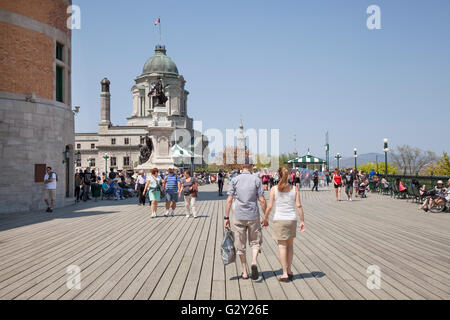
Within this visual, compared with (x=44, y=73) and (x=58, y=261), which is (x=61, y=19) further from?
(x=58, y=261)

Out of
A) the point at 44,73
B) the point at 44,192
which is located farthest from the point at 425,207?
the point at 44,73

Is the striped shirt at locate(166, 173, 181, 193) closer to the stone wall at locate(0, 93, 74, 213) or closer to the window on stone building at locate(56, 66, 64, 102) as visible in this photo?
the stone wall at locate(0, 93, 74, 213)

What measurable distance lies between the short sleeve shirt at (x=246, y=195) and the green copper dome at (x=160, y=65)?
3764 inches

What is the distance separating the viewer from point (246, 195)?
6336mm

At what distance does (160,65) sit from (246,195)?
9713 cm

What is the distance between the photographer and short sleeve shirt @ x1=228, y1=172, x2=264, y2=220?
628cm

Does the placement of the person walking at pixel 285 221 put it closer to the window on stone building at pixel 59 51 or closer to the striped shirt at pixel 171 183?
the striped shirt at pixel 171 183

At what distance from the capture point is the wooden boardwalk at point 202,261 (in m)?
5.59

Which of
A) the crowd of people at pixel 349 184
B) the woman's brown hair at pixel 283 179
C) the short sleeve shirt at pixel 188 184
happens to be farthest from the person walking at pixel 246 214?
the crowd of people at pixel 349 184

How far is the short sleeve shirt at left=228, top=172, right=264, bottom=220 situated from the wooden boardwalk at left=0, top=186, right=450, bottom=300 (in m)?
1.08

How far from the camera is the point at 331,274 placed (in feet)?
21.2

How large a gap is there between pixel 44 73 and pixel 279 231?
52.3ft

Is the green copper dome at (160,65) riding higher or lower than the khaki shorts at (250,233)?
higher

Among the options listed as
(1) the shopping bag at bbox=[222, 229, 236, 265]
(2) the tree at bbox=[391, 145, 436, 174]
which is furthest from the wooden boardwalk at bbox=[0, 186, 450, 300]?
(2) the tree at bbox=[391, 145, 436, 174]
